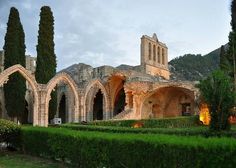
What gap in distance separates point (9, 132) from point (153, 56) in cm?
3143

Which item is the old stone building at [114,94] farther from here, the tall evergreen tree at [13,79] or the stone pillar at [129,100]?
the tall evergreen tree at [13,79]

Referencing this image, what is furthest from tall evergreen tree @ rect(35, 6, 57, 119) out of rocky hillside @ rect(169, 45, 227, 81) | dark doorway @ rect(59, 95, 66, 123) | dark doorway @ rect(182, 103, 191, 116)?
rocky hillside @ rect(169, 45, 227, 81)

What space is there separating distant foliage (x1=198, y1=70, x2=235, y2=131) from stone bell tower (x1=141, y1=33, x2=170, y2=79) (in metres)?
27.7

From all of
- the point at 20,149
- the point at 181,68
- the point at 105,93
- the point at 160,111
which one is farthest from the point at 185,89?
the point at 181,68

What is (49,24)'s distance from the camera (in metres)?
28.2

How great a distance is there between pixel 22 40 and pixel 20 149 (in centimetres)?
1762

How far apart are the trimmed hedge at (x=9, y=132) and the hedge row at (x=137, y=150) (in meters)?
2.54

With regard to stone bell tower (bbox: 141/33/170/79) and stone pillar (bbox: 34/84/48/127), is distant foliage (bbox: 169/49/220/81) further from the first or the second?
stone pillar (bbox: 34/84/48/127)

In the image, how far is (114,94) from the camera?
33094 millimetres

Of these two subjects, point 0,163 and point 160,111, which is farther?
point 160,111

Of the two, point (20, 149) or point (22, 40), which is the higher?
point (22, 40)

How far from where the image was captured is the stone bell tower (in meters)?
41.1

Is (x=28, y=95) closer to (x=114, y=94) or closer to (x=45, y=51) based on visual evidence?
(x=114, y=94)

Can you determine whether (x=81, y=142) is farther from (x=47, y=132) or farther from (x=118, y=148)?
(x=47, y=132)
